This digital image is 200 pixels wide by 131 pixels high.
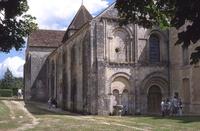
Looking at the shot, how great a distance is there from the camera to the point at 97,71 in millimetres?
35469

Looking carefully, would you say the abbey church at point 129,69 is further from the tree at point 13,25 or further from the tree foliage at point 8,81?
the tree foliage at point 8,81

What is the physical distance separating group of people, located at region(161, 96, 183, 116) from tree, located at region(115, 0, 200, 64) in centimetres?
2486

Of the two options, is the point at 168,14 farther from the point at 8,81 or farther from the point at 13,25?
the point at 8,81

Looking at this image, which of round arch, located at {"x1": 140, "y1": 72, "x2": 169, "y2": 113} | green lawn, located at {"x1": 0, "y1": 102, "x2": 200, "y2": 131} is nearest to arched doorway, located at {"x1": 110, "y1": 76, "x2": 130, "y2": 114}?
round arch, located at {"x1": 140, "y1": 72, "x2": 169, "y2": 113}

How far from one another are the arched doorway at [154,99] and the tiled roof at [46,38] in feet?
99.0

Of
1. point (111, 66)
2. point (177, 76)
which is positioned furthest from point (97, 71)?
point (177, 76)

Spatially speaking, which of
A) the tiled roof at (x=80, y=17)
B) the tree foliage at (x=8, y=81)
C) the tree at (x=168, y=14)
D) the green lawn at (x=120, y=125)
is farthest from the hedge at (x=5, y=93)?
the tree at (x=168, y=14)

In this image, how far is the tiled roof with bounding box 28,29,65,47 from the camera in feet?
213

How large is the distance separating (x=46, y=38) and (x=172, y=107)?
37017 millimetres

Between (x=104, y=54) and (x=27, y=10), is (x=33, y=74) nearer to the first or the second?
(x=104, y=54)

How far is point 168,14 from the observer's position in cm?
771

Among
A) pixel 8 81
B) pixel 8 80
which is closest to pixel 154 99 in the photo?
pixel 8 81

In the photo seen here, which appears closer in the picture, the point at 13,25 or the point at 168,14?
the point at 168,14

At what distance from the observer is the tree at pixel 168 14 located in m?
5.79
